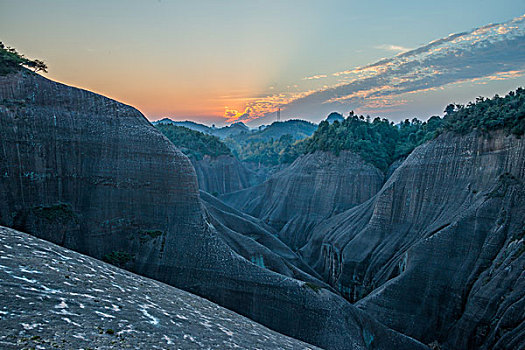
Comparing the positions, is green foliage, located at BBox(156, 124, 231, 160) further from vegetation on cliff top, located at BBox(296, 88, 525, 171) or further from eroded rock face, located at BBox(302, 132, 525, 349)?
eroded rock face, located at BBox(302, 132, 525, 349)

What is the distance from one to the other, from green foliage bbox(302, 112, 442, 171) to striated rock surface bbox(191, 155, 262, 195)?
26400mm

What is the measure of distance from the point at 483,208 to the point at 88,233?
26.5 metres

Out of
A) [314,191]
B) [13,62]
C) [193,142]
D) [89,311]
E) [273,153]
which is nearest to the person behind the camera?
[89,311]

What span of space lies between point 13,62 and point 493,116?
110 feet

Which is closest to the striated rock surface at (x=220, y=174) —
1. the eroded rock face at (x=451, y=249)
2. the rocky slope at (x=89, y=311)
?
the eroded rock face at (x=451, y=249)

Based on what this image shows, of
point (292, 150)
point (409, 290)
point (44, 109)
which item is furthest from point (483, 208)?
point (292, 150)

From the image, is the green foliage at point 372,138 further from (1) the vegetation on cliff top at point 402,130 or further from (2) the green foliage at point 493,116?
(2) the green foliage at point 493,116

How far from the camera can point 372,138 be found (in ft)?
171

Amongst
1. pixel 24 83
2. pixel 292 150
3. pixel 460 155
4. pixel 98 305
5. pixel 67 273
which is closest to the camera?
pixel 98 305

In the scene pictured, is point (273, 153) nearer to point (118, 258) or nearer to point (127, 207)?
point (127, 207)

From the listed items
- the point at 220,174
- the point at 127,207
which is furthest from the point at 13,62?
the point at 220,174

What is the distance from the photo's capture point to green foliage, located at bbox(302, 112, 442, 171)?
4806 centimetres

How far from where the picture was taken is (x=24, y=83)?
19.8 meters

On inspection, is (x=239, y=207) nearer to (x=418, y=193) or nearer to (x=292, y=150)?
(x=292, y=150)
